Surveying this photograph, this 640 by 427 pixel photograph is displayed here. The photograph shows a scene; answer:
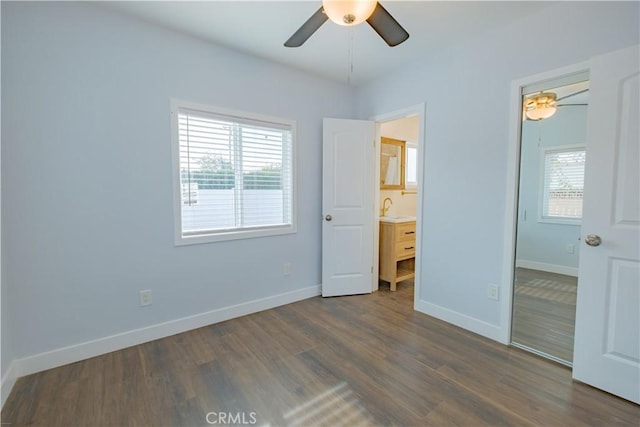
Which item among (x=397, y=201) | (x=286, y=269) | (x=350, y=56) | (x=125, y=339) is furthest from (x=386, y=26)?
(x=397, y=201)

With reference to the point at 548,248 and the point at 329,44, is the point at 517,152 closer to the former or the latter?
the point at 548,248

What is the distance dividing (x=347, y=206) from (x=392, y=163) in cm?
131

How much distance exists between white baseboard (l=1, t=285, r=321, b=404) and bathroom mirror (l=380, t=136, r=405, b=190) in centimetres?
215

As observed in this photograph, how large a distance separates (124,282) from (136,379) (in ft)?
2.45

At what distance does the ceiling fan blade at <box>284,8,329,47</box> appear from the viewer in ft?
5.29

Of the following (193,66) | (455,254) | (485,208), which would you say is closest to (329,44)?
(193,66)

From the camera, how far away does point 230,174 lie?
2787mm

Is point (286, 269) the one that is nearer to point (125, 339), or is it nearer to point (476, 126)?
point (125, 339)

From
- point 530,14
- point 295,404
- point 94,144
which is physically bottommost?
point 295,404

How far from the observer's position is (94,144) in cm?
211

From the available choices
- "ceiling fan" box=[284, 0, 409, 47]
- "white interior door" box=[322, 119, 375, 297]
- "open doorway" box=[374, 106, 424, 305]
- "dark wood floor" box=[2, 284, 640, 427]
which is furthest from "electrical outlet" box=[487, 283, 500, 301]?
"ceiling fan" box=[284, 0, 409, 47]

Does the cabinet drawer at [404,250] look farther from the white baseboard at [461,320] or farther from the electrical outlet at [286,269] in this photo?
the electrical outlet at [286,269]

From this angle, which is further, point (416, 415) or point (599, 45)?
point (599, 45)

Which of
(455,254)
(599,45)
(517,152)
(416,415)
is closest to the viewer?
(416,415)
